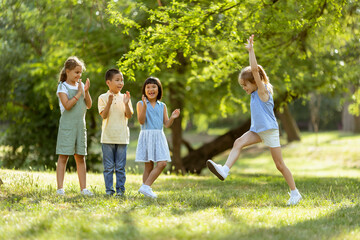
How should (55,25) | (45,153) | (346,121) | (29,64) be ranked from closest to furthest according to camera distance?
(55,25) → (29,64) → (45,153) → (346,121)

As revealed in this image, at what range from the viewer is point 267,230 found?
13.6 feet

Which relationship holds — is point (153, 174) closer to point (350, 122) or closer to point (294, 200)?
point (294, 200)

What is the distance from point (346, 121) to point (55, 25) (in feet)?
82.3

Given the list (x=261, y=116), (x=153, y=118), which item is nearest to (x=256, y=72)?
(x=261, y=116)

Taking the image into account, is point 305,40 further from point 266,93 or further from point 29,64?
point 29,64

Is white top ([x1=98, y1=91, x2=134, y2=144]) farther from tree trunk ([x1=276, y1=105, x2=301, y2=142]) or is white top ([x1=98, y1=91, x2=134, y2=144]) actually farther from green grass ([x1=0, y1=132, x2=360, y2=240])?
tree trunk ([x1=276, y1=105, x2=301, y2=142])

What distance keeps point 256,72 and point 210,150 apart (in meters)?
10.9

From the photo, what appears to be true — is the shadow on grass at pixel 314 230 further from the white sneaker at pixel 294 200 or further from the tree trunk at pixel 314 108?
the tree trunk at pixel 314 108

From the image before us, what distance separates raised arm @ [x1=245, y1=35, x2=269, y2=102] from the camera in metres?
5.60

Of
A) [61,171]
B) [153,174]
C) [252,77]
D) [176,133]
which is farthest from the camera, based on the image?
[176,133]

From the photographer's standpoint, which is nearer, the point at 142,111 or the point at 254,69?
the point at 254,69

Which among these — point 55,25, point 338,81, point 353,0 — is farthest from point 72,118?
point 338,81

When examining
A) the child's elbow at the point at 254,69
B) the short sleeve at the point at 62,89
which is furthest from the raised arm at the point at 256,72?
the short sleeve at the point at 62,89

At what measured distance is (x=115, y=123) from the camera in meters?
6.20
